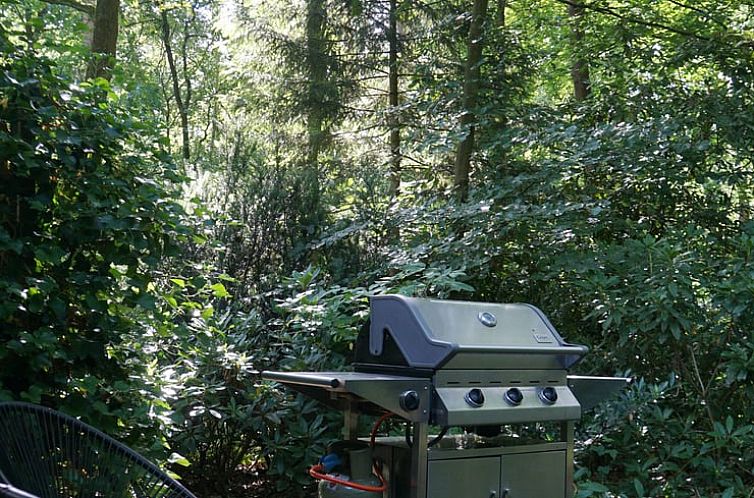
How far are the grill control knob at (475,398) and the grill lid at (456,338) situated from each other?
0.09 metres

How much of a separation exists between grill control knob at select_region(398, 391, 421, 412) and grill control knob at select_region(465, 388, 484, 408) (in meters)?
0.21

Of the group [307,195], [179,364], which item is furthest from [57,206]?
[307,195]

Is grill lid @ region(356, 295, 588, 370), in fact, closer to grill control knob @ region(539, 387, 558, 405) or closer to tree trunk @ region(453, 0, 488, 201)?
grill control knob @ region(539, 387, 558, 405)

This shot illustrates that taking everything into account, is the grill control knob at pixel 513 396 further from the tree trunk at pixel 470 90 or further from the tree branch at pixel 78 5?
the tree branch at pixel 78 5

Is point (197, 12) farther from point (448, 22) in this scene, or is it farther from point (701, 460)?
point (701, 460)

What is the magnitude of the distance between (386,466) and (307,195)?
3.16 metres

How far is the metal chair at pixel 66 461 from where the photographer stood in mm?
1797

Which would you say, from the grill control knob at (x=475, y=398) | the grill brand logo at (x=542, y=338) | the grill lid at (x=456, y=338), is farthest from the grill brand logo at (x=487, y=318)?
the grill control knob at (x=475, y=398)

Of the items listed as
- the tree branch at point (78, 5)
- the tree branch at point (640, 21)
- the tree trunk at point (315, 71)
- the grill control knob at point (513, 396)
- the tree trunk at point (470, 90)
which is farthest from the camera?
the tree trunk at point (315, 71)

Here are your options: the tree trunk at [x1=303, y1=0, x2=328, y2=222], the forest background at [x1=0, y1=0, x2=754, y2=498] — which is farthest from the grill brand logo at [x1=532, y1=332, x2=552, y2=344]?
the tree trunk at [x1=303, y1=0, x2=328, y2=222]

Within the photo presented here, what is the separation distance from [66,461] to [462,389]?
48.8 inches

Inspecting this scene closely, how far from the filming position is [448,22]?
253 inches

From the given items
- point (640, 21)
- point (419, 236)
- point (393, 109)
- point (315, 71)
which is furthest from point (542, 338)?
point (315, 71)

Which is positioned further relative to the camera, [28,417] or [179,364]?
[179,364]
